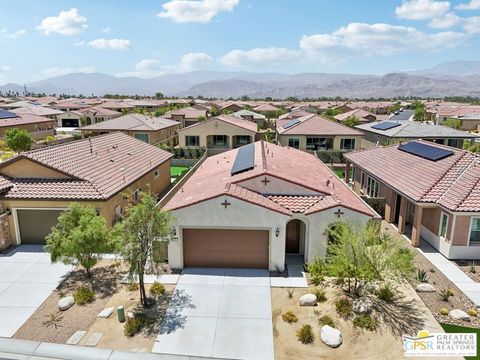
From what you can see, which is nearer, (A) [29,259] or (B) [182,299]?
(B) [182,299]

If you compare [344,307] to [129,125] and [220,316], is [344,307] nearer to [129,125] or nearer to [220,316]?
[220,316]

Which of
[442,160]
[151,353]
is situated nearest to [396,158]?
[442,160]

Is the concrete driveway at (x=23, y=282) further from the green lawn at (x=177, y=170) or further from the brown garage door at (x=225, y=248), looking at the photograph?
the green lawn at (x=177, y=170)

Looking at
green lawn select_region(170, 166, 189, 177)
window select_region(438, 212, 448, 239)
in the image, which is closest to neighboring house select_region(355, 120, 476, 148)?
window select_region(438, 212, 448, 239)

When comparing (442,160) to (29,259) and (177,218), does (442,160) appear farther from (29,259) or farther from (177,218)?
(29,259)

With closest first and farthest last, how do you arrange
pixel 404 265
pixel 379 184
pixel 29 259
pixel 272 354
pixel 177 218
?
pixel 272 354
pixel 404 265
pixel 177 218
pixel 29 259
pixel 379 184

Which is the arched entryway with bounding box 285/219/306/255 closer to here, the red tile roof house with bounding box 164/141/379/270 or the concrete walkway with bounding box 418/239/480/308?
the red tile roof house with bounding box 164/141/379/270

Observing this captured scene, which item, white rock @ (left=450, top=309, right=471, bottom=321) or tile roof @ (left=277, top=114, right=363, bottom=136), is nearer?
white rock @ (left=450, top=309, right=471, bottom=321)
